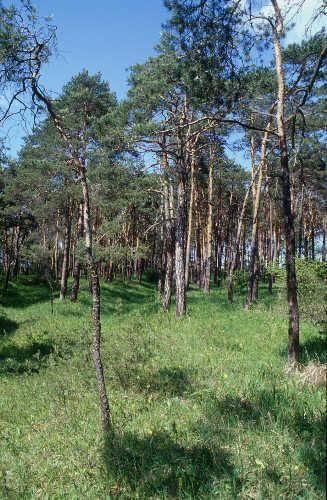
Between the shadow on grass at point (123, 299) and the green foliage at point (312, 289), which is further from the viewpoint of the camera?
the shadow on grass at point (123, 299)

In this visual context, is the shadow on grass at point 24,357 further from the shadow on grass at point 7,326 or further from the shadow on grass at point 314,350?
the shadow on grass at point 314,350

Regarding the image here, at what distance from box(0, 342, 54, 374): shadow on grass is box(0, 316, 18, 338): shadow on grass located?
3.26m

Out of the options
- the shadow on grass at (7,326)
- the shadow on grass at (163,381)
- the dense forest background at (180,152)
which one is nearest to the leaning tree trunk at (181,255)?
the dense forest background at (180,152)

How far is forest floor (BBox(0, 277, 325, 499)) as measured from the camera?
4039 millimetres

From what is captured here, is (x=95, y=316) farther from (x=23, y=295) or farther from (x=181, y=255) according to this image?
(x=23, y=295)

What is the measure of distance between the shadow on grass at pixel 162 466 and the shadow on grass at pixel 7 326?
1225cm

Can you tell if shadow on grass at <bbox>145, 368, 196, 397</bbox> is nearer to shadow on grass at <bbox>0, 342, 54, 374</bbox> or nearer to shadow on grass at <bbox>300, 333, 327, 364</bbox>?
shadow on grass at <bbox>300, 333, 327, 364</bbox>

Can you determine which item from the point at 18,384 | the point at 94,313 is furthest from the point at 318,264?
the point at 18,384

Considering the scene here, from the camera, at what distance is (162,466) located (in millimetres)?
4398

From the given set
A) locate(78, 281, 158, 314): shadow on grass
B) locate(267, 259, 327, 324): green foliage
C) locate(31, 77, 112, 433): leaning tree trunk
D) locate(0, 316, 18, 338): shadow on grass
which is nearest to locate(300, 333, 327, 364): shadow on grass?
locate(267, 259, 327, 324): green foliage

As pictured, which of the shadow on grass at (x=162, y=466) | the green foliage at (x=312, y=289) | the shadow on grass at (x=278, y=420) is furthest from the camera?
the green foliage at (x=312, y=289)

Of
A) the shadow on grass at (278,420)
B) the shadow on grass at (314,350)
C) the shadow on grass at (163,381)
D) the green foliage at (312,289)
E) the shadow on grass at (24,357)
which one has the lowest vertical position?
the shadow on grass at (24,357)

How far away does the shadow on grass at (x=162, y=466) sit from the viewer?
157 inches

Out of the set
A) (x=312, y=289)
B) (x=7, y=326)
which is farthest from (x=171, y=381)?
(x=7, y=326)
